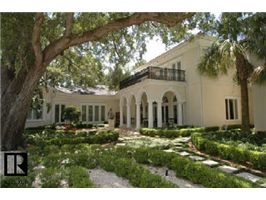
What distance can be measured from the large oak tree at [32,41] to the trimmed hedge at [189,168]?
14.3 feet

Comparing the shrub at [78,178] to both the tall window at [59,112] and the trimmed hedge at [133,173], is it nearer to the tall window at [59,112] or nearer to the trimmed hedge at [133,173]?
A: the trimmed hedge at [133,173]

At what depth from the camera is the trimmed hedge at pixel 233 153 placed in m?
8.27

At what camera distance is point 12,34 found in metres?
9.74

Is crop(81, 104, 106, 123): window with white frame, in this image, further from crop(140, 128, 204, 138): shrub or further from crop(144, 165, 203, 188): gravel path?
crop(144, 165, 203, 188): gravel path

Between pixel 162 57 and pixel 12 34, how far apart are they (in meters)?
15.9

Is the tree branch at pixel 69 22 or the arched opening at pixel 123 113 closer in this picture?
the tree branch at pixel 69 22

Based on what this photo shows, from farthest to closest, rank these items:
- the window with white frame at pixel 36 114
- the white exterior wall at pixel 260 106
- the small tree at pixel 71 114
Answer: the window with white frame at pixel 36 114
the small tree at pixel 71 114
the white exterior wall at pixel 260 106

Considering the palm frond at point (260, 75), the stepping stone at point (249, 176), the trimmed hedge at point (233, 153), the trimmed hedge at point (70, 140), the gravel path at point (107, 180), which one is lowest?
the stepping stone at point (249, 176)

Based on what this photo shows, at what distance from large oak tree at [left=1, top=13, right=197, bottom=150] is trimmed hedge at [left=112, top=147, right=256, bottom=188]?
14.3ft

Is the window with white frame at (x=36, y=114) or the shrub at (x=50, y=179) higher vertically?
the window with white frame at (x=36, y=114)

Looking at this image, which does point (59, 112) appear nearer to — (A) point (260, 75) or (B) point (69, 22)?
(B) point (69, 22)

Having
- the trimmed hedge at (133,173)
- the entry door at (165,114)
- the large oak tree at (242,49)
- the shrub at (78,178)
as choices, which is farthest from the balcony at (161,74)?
the shrub at (78,178)

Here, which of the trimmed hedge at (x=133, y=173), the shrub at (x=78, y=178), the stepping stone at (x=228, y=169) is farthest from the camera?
the stepping stone at (x=228, y=169)
